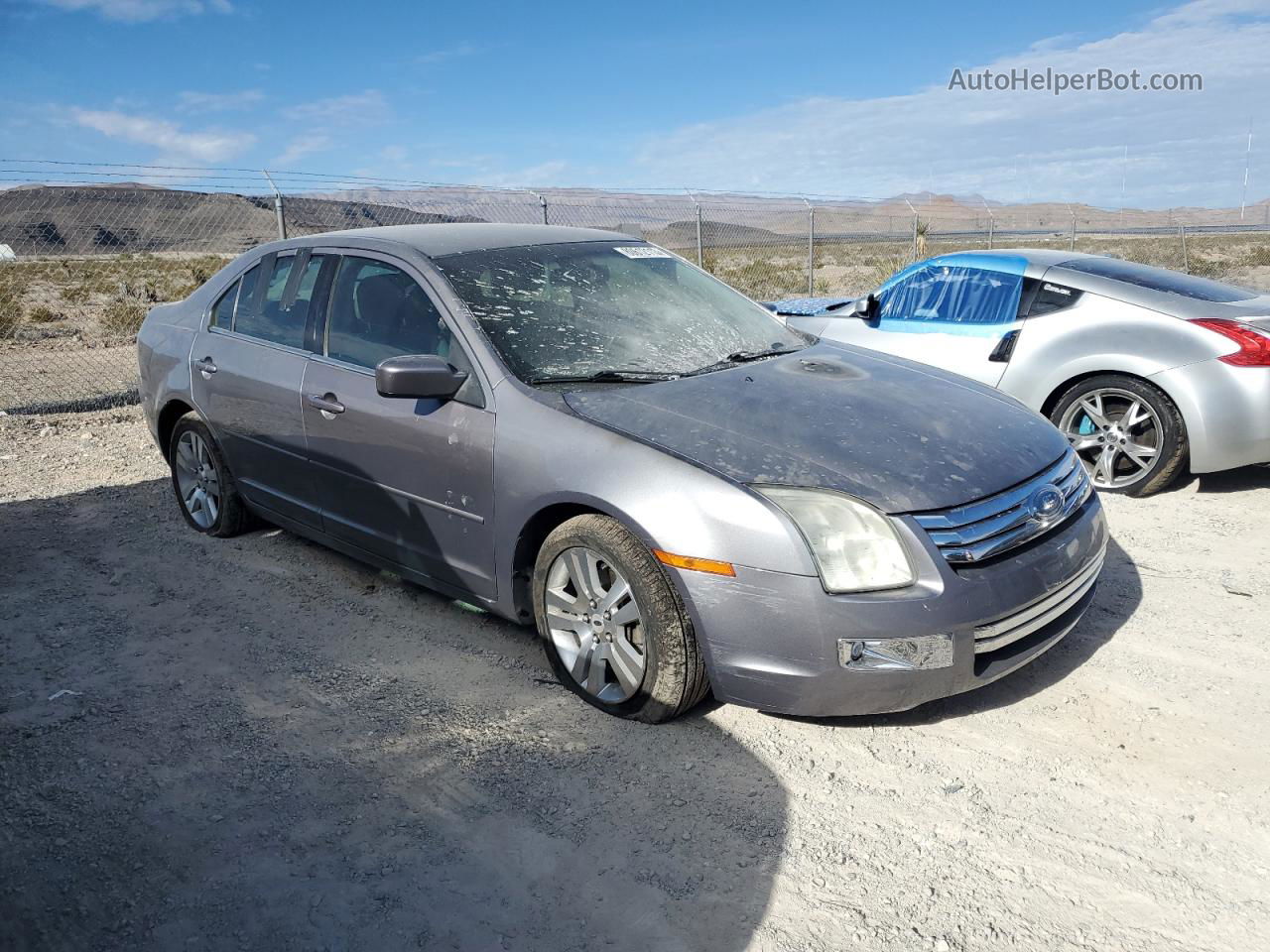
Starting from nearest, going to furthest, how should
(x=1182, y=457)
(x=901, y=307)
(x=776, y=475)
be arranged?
(x=776, y=475) < (x=1182, y=457) < (x=901, y=307)

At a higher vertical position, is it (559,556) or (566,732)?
(559,556)

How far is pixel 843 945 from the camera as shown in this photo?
2.45 m

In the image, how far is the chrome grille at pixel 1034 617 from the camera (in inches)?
125

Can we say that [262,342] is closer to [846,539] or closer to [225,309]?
[225,309]

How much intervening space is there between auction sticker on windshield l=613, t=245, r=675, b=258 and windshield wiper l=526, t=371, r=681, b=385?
3.46ft

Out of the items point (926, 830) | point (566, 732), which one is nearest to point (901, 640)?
point (926, 830)

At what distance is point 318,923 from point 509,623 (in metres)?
1.95

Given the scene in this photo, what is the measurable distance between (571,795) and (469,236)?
2.60 m

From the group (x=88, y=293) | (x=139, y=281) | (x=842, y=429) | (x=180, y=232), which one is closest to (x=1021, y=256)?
(x=842, y=429)

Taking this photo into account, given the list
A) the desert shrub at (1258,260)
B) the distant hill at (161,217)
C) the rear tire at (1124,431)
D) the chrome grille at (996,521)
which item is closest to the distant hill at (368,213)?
the distant hill at (161,217)

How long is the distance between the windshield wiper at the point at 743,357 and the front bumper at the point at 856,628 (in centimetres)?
112

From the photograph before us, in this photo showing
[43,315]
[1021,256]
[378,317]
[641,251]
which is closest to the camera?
[378,317]

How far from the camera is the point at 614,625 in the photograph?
11.3 feet

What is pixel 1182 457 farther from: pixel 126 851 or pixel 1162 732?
pixel 126 851
